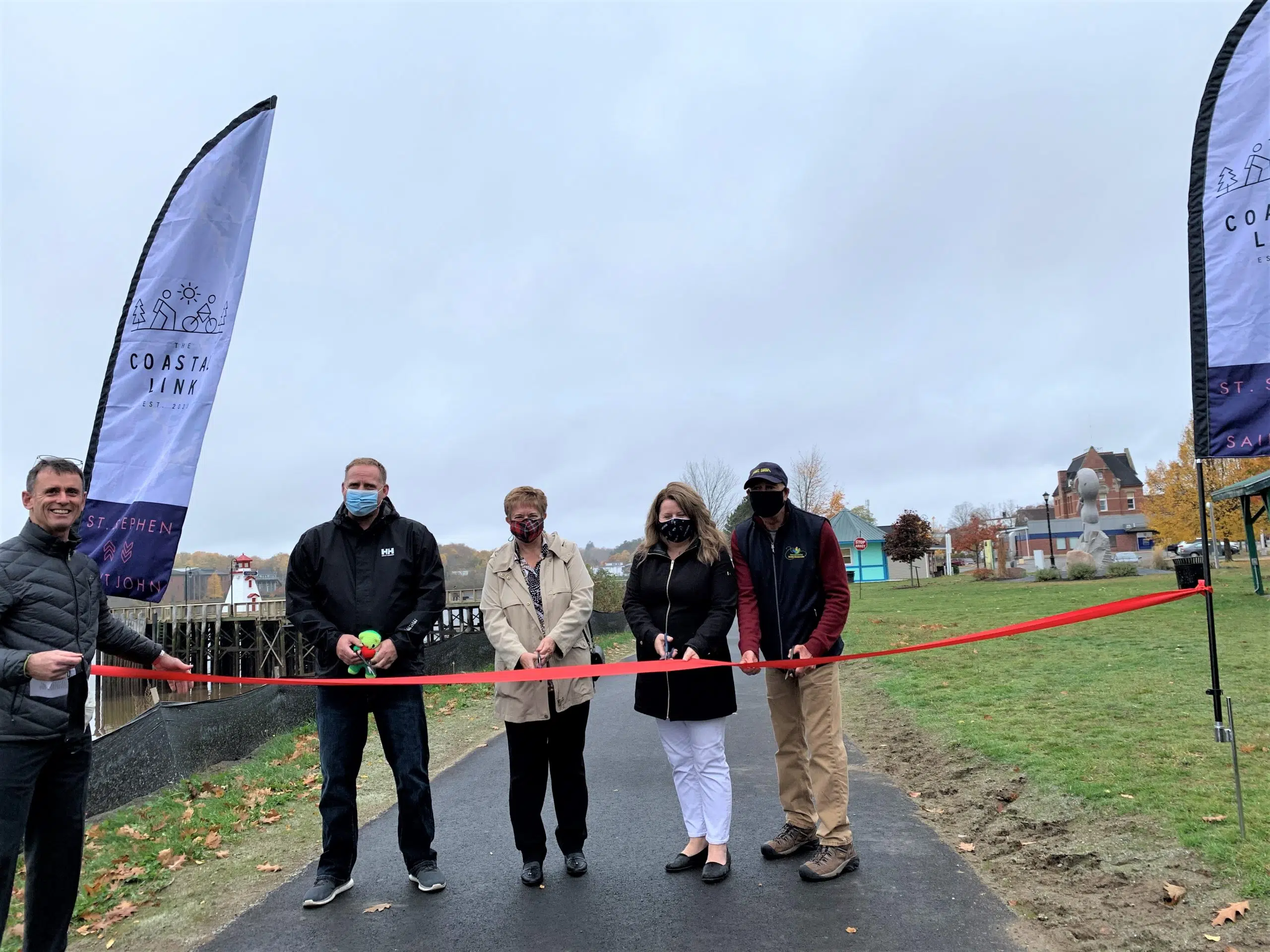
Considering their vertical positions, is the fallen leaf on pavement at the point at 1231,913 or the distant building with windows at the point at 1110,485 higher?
the distant building with windows at the point at 1110,485

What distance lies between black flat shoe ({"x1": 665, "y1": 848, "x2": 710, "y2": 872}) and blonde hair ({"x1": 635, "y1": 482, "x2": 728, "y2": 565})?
159 cm

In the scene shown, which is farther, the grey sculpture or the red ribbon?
the grey sculpture

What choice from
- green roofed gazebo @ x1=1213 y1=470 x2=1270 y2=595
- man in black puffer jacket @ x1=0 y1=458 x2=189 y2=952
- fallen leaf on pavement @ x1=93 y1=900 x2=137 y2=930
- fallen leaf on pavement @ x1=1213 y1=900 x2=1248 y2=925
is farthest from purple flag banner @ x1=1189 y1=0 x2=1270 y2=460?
green roofed gazebo @ x1=1213 y1=470 x2=1270 y2=595

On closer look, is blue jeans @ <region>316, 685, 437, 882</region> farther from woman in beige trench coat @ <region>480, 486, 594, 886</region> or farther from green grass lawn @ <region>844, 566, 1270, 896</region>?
green grass lawn @ <region>844, 566, 1270, 896</region>

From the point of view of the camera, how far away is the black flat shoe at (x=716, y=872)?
14.4 ft

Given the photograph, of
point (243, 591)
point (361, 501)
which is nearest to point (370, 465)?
point (361, 501)

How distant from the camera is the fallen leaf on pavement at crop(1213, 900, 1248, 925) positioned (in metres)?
3.55

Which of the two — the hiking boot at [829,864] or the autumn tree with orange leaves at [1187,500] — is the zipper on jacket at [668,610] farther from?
the autumn tree with orange leaves at [1187,500]

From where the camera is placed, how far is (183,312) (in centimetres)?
544

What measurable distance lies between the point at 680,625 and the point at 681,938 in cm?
158

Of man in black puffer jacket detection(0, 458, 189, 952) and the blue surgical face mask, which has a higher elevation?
the blue surgical face mask

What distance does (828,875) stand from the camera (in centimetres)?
434

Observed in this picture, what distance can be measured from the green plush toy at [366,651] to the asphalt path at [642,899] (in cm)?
116

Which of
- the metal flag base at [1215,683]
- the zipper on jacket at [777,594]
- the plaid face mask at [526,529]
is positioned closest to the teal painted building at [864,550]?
the metal flag base at [1215,683]
